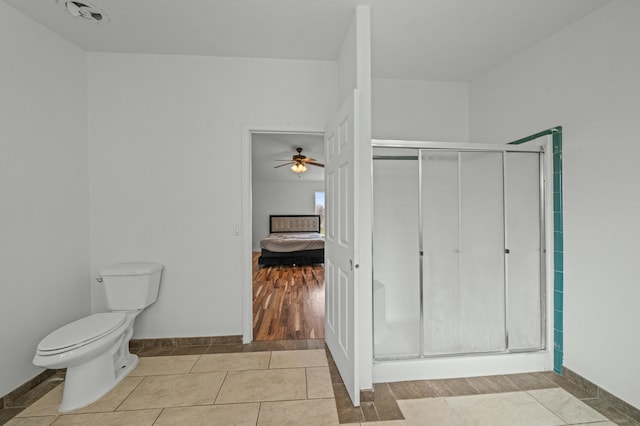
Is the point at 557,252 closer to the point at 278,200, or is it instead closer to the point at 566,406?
the point at 566,406

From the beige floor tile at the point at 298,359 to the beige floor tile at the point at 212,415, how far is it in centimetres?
47

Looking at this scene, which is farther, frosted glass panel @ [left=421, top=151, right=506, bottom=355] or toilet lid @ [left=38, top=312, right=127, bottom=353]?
frosted glass panel @ [left=421, top=151, right=506, bottom=355]

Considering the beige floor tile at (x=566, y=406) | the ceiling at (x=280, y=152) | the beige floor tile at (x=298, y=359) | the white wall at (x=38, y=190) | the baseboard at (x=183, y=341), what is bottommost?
the beige floor tile at (x=566, y=406)

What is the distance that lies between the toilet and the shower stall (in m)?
1.80

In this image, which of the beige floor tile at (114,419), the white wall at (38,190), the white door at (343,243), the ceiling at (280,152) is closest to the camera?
the beige floor tile at (114,419)

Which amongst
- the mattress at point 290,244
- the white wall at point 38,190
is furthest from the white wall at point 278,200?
the white wall at point 38,190

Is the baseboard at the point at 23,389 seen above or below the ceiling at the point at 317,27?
below

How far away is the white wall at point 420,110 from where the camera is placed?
2.81 m

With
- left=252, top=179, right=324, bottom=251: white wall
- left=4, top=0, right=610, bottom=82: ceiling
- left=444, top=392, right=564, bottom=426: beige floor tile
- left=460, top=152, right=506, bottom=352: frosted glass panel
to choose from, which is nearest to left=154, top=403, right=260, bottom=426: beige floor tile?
left=444, top=392, right=564, bottom=426: beige floor tile

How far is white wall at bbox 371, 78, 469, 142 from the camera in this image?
9.22ft

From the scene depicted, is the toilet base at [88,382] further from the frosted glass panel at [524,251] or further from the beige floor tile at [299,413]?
the frosted glass panel at [524,251]

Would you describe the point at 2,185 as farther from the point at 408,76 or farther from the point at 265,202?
the point at 265,202

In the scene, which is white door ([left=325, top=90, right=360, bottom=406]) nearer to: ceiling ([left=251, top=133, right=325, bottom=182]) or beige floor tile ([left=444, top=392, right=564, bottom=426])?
beige floor tile ([left=444, top=392, right=564, bottom=426])

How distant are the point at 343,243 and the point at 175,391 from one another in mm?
1488
